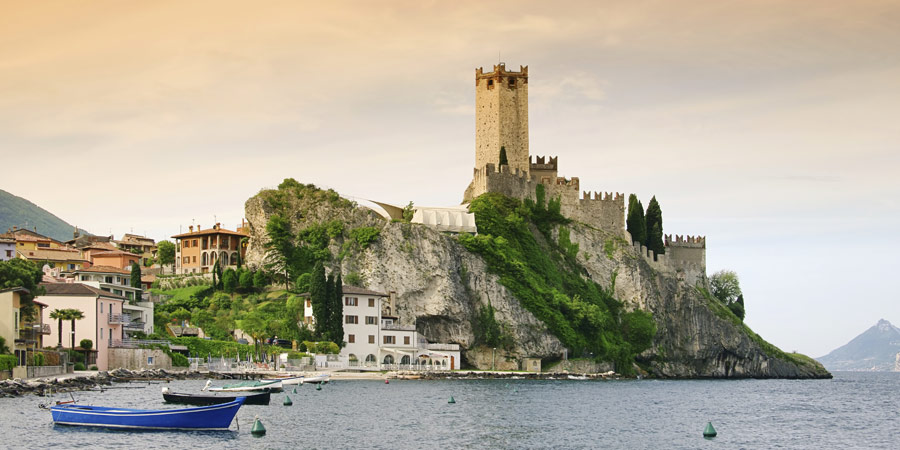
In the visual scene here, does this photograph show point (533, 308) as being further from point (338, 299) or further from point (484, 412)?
point (484, 412)

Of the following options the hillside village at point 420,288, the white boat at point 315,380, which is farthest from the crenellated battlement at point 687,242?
the white boat at point 315,380

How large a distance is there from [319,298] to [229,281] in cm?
1919

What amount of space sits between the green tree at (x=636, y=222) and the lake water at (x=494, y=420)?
139 ft

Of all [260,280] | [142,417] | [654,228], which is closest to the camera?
[142,417]

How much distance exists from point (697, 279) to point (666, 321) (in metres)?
13.4

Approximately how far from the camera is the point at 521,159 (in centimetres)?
12556

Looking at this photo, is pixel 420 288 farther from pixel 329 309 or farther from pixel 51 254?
pixel 51 254

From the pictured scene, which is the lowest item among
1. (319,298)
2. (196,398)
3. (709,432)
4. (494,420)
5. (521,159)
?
(709,432)

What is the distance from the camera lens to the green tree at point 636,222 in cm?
12638

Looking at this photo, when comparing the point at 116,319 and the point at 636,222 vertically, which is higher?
the point at 636,222

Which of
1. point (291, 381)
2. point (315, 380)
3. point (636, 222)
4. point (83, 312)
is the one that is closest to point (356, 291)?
point (315, 380)

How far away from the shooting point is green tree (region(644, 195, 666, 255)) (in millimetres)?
127688

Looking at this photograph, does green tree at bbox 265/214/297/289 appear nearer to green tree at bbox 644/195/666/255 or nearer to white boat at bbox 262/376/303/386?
white boat at bbox 262/376/303/386

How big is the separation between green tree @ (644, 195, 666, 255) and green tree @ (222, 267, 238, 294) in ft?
164
